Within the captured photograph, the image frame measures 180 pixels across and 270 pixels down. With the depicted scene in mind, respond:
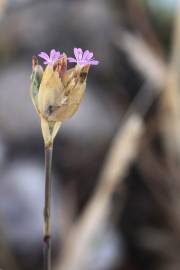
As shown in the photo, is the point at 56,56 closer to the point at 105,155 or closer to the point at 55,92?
the point at 55,92

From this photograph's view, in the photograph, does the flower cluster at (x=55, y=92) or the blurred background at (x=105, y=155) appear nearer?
the flower cluster at (x=55, y=92)

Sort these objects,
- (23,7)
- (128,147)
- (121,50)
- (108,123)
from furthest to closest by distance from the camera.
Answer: (23,7), (121,50), (108,123), (128,147)

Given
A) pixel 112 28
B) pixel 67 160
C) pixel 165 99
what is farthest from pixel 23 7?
pixel 165 99

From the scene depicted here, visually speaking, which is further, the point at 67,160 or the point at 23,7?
the point at 23,7

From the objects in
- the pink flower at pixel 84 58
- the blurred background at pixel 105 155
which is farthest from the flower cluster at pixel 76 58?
the blurred background at pixel 105 155

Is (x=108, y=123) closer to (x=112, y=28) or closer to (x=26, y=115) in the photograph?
(x=26, y=115)

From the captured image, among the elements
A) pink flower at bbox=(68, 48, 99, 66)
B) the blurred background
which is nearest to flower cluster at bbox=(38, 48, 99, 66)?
pink flower at bbox=(68, 48, 99, 66)

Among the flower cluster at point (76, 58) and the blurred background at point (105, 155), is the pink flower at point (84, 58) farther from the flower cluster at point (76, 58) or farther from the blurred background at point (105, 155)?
the blurred background at point (105, 155)

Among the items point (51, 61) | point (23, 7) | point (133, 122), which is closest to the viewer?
point (51, 61)
